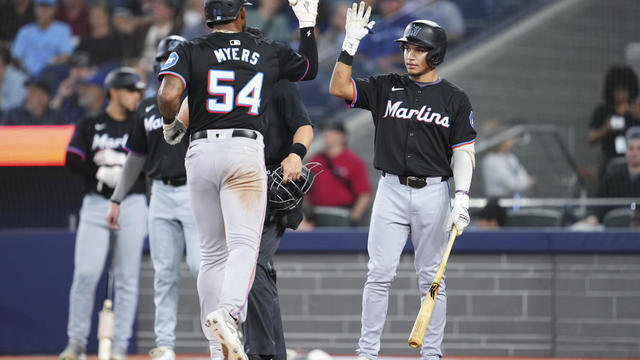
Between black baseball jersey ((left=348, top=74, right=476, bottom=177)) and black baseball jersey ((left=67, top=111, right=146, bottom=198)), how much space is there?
6.24ft

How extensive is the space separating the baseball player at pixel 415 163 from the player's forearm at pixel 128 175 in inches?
56.9

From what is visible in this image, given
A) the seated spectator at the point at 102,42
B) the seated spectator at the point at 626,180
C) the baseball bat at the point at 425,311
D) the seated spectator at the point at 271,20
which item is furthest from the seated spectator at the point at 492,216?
the seated spectator at the point at 102,42

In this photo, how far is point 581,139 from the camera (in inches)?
293

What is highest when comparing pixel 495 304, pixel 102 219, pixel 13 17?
pixel 13 17

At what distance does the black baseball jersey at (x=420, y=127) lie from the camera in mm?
4746

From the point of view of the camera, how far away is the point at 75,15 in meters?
9.45

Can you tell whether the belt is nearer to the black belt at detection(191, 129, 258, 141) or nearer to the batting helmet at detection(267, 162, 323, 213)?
the batting helmet at detection(267, 162, 323, 213)

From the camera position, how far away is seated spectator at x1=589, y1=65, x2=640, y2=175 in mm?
7066

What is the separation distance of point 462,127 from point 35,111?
463 cm

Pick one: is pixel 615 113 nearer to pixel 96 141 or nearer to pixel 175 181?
pixel 175 181

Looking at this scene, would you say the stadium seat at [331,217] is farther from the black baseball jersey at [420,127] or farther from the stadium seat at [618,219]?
the black baseball jersey at [420,127]

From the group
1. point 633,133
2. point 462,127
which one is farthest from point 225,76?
point 633,133

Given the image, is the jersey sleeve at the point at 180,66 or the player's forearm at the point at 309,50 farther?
the player's forearm at the point at 309,50

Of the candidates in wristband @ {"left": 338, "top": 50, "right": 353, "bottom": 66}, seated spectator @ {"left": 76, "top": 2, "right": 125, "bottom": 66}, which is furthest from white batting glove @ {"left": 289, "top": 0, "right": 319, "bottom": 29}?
seated spectator @ {"left": 76, "top": 2, "right": 125, "bottom": 66}
